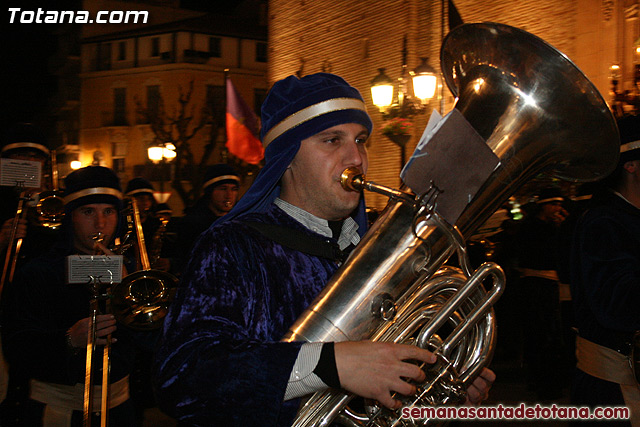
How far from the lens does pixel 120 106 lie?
3856 centimetres

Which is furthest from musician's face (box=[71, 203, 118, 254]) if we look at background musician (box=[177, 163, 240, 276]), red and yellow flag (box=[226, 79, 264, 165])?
red and yellow flag (box=[226, 79, 264, 165])

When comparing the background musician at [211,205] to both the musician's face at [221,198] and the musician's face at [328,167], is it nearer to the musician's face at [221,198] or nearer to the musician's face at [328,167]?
the musician's face at [221,198]

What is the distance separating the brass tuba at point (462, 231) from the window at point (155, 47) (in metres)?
39.5

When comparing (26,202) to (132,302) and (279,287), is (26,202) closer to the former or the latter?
(132,302)

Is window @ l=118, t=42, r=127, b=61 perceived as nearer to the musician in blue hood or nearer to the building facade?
the building facade

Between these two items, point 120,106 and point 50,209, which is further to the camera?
point 120,106

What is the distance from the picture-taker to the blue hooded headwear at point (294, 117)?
2053 mm

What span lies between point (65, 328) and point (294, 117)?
1.95m

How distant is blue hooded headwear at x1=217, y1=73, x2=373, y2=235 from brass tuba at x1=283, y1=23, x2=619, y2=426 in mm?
233

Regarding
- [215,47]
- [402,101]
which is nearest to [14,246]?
[402,101]

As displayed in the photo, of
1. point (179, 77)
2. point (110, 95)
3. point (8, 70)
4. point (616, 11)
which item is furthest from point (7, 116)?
point (110, 95)

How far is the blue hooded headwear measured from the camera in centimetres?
205

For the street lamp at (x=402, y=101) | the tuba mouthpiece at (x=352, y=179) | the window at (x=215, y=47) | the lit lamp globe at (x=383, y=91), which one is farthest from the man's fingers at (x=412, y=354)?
the window at (x=215, y=47)
